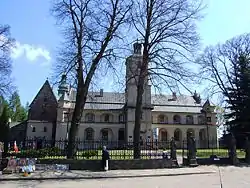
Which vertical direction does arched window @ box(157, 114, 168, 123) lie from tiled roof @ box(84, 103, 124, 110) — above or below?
below

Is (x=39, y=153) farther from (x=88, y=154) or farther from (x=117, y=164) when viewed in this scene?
(x=117, y=164)

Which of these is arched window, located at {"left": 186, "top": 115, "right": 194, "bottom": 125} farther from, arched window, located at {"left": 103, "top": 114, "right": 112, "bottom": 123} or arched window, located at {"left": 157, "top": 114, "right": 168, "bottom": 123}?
arched window, located at {"left": 103, "top": 114, "right": 112, "bottom": 123}

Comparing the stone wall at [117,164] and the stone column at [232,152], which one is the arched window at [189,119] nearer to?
the stone column at [232,152]

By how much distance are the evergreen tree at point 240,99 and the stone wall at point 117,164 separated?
11647 millimetres

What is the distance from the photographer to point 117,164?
18.7 meters

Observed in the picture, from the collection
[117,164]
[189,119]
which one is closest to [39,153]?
[117,164]

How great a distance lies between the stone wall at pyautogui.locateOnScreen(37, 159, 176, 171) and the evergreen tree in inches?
459

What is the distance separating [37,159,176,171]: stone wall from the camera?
1802 cm

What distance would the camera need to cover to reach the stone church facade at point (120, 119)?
59.2 meters

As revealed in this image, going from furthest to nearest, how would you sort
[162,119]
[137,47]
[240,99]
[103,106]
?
[162,119] < [103,106] < [240,99] < [137,47]

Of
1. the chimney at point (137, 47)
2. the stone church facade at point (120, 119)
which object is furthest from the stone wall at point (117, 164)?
the stone church facade at point (120, 119)

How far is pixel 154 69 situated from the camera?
21578 millimetres

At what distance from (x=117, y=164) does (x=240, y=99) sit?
16560mm

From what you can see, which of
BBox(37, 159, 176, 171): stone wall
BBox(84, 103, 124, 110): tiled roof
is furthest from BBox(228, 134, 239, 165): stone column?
BBox(84, 103, 124, 110): tiled roof
